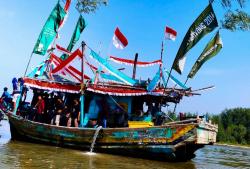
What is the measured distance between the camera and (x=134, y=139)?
536 inches

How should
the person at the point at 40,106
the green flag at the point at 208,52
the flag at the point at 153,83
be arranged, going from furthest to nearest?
the person at the point at 40,106 → the flag at the point at 153,83 → the green flag at the point at 208,52

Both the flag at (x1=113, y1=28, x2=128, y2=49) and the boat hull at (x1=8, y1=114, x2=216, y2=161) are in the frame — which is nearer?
the boat hull at (x1=8, y1=114, x2=216, y2=161)

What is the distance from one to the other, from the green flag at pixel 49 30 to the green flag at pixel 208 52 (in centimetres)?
732

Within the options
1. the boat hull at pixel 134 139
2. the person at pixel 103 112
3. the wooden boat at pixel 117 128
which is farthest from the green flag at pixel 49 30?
the person at pixel 103 112

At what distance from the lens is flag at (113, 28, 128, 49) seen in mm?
17250

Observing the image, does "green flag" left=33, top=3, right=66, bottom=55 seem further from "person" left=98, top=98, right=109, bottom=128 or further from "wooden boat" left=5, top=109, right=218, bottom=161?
"person" left=98, top=98, right=109, bottom=128

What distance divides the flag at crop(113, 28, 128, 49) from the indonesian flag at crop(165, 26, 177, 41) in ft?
6.48

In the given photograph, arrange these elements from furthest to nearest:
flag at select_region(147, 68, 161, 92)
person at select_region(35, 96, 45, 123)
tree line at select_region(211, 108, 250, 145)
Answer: tree line at select_region(211, 108, 250, 145) < person at select_region(35, 96, 45, 123) < flag at select_region(147, 68, 161, 92)

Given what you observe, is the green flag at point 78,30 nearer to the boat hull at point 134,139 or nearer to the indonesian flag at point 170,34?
the indonesian flag at point 170,34

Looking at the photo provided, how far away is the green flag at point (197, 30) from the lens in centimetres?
1312

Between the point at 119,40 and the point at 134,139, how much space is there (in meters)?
5.64

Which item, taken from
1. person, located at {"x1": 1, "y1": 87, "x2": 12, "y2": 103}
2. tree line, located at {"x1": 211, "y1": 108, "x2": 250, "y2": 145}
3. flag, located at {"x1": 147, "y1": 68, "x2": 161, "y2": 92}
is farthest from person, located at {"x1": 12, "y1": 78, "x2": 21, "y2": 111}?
tree line, located at {"x1": 211, "y1": 108, "x2": 250, "y2": 145}

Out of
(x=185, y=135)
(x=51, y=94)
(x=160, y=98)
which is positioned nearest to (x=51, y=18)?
(x=51, y=94)

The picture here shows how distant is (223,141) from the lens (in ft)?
223
